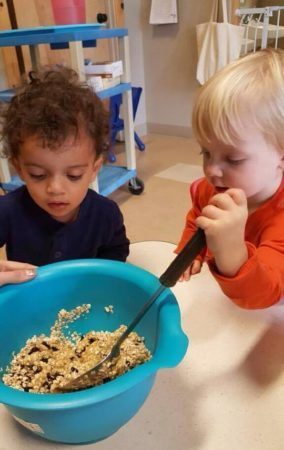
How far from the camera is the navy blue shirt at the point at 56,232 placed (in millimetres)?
799

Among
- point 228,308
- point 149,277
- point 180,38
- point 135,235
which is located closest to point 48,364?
point 149,277

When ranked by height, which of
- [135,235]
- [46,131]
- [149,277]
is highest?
[46,131]

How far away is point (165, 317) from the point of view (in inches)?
18.7

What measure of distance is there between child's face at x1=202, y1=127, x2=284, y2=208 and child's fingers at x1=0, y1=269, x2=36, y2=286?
30 cm

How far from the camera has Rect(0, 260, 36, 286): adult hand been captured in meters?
0.55

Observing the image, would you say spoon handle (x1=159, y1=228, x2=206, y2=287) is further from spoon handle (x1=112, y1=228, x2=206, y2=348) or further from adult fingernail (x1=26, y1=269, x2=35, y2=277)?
adult fingernail (x1=26, y1=269, x2=35, y2=277)

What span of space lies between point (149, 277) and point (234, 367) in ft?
0.57

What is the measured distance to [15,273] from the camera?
0.56 metres

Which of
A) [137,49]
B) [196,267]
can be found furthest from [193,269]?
[137,49]

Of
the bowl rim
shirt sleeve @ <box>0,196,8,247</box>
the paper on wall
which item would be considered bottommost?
shirt sleeve @ <box>0,196,8,247</box>

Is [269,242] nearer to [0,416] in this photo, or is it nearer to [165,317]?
[165,317]

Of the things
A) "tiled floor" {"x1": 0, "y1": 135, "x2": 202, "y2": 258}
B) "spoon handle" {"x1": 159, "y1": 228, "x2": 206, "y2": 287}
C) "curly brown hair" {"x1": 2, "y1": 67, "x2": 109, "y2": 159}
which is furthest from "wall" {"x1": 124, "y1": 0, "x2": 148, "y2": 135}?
Answer: "spoon handle" {"x1": 159, "y1": 228, "x2": 206, "y2": 287}

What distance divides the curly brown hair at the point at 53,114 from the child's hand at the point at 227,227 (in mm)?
313

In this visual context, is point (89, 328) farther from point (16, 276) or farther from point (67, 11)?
point (67, 11)
